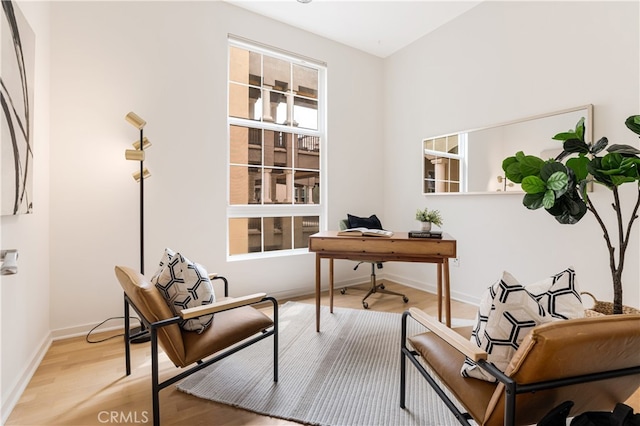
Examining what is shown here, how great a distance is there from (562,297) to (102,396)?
2333mm

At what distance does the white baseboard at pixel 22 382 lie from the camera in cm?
155

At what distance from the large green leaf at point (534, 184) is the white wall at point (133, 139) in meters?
2.51

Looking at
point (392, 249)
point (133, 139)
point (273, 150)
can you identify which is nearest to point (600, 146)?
point (392, 249)

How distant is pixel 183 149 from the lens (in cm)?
292

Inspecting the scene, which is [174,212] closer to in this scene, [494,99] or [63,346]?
[63,346]

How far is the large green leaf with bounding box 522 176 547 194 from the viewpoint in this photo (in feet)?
5.77

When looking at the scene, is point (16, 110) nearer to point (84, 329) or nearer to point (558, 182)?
point (84, 329)

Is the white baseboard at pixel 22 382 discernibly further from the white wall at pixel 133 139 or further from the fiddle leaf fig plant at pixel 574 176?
the fiddle leaf fig plant at pixel 574 176

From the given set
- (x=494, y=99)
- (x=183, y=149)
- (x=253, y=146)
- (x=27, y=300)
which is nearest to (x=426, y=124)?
(x=494, y=99)

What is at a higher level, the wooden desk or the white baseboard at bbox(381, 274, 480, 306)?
the wooden desk

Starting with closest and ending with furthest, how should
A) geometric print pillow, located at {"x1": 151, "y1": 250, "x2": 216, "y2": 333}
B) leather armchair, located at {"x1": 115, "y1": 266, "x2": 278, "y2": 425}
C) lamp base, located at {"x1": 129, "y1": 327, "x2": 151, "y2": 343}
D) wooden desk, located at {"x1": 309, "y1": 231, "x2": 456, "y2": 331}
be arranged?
leather armchair, located at {"x1": 115, "y1": 266, "x2": 278, "y2": 425}, geometric print pillow, located at {"x1": 151, "y1": 250, "x2": 216, "y2": 333}, wooden desk, located at {"x1": 309, "y1": 231, "x2": 456, "y2": 331}, lamp base, located at {"x1": 129, "y1": 327, "x2": 151, "y2": 343}

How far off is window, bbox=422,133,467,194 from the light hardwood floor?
9.73ft

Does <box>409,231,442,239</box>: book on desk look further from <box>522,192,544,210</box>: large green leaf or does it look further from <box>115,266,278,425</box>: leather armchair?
<box>115,266,278,425</box>: leather armchair

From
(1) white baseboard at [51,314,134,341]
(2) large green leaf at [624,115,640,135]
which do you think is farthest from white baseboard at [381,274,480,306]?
(1) white baseboard at [51,314,134,341]
